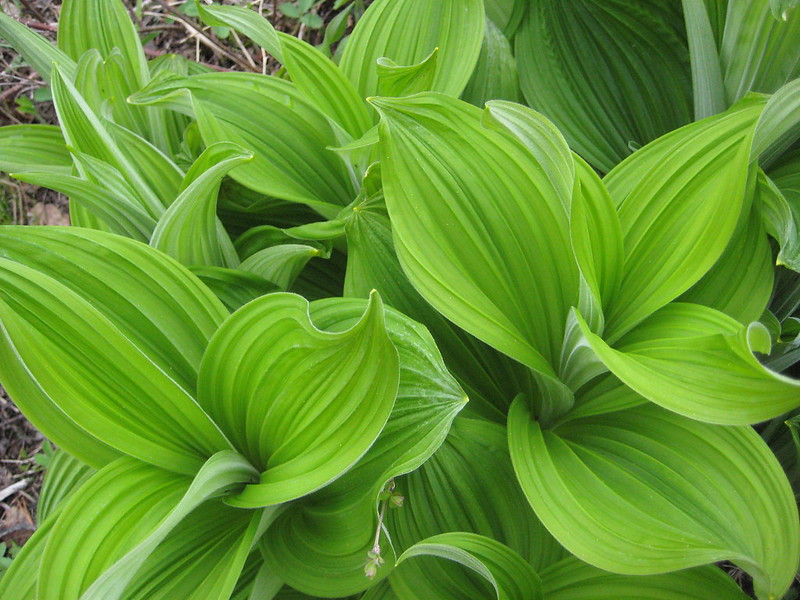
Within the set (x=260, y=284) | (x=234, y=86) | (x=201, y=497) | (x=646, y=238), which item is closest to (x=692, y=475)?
(x=646, y=238)

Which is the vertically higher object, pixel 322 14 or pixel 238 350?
pixel 322 14

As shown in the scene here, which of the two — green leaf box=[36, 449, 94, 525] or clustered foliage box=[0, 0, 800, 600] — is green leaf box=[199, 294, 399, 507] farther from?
green leaf box=[36, 449, 94, 525]

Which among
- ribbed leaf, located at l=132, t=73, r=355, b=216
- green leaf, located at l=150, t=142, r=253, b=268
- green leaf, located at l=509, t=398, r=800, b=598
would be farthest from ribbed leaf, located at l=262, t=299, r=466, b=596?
ribbed leaf, located at l=132, t=73, r=355, b=216

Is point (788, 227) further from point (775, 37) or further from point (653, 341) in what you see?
point (775, 37)

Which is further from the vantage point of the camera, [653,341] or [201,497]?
[653,341]

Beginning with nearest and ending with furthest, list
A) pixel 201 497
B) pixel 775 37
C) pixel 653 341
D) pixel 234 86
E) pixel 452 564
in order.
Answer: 1. pixel 201 497
2. pixel 653 341
3. pixel 452 564
4. pixel 775 37
5. pixel 234 86

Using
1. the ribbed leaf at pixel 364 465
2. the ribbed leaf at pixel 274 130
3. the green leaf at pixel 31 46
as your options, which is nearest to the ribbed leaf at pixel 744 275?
the ribbed leaf at pixel 364 465

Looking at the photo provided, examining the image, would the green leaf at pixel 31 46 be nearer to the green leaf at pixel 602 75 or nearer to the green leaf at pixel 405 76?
the green leaf at pixel 405 76
